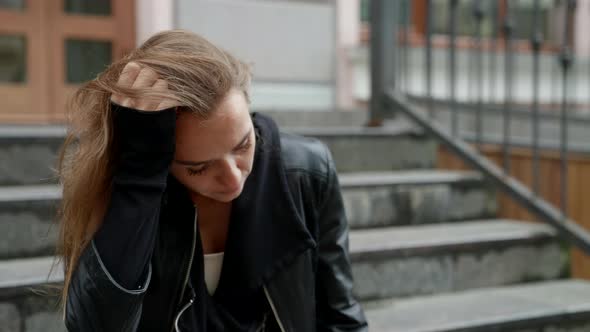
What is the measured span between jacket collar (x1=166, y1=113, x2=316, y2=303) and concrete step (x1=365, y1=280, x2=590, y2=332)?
0.71 metres

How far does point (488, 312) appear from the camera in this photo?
6.80 ft

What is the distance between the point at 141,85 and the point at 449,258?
1.60m

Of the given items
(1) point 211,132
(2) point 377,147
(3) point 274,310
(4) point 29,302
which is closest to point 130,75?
(1) point 211,132

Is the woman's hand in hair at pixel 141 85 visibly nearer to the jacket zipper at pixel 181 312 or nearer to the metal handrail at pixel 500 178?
the jacket zipper at pixel 181 312

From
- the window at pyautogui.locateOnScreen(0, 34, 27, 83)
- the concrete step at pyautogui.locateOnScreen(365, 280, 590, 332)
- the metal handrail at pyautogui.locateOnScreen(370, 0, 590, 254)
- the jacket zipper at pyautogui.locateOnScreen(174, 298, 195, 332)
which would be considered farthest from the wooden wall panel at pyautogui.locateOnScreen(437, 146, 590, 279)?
the window at pyautogui.locateOnScreen(0, 34, 27, 83)

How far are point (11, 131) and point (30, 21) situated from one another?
4.89 feet

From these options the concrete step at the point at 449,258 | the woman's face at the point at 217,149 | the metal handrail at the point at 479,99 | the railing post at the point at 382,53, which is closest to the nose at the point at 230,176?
the woman's face at the point at 217,149

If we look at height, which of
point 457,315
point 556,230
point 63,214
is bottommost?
point 457,315

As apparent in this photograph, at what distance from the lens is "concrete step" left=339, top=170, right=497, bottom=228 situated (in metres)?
2.52

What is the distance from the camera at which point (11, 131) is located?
2326 millimetres

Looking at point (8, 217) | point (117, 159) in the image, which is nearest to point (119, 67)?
point (117, 159)

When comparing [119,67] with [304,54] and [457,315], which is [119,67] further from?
[304,54]

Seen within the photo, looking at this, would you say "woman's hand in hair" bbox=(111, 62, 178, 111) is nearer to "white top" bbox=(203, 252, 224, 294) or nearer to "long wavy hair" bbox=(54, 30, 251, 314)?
"long wavy hair" bbox=(54, 30, 251, 314)

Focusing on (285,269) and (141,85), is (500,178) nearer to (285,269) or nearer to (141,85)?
(285,269)
